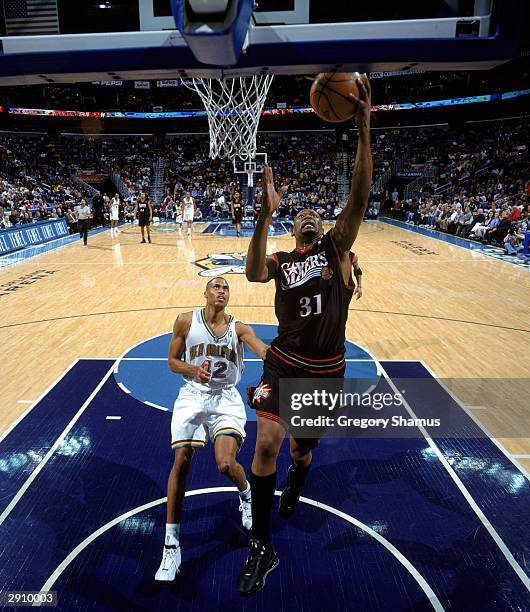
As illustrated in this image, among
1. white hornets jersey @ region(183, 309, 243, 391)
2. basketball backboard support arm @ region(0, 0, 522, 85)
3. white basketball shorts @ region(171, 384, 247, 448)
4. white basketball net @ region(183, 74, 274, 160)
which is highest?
white basketball net @ region(183, 74, 274, 160)

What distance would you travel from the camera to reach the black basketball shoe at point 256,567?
2.72 metres

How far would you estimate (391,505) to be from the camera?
3.52m

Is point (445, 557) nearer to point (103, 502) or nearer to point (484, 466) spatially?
point (484, 466)

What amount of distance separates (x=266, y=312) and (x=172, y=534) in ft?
18.4

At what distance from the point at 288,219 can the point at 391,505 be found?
23.1 metres

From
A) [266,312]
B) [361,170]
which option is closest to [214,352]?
[361,170]

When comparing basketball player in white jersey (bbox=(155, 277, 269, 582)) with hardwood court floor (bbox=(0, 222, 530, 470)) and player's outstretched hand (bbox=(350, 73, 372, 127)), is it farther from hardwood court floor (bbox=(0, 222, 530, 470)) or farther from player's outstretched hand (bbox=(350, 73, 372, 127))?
hardwood court floor (bbox=(0, 222, 530, 470))

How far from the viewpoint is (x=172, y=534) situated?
287cm

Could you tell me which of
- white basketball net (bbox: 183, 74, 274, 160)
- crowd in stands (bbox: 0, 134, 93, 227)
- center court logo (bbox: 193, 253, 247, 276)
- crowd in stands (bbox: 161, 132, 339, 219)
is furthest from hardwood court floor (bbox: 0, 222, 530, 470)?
crowd in stands (bbox: 161, 132, 339, 219)

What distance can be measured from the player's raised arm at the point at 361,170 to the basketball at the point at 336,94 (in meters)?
0.25

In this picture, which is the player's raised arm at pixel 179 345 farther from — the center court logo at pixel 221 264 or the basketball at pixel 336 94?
the center court logo at pixel 221 264

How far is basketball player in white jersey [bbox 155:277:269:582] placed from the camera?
2.90 meters

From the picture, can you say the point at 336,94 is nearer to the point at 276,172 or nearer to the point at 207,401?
the point at 207,401

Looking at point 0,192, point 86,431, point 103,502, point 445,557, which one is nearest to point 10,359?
point 86,431
